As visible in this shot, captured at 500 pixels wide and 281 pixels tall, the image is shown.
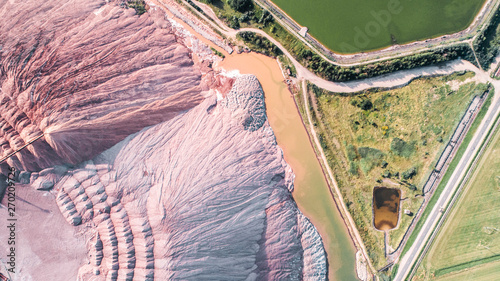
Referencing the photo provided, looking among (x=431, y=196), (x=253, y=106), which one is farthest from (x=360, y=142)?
(x=253, y=106)

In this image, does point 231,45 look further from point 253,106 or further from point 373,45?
point 373,45

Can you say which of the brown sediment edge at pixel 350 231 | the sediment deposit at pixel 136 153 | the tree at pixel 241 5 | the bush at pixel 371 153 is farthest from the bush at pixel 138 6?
the bush at pixel 371 153

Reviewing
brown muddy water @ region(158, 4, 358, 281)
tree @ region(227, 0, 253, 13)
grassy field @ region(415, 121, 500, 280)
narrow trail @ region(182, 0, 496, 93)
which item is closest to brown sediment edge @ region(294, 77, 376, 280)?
brown muddy water @ region(158, 4, 358, 281)

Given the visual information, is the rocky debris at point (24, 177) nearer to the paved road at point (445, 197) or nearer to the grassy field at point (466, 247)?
the paved road at point (445, 197)

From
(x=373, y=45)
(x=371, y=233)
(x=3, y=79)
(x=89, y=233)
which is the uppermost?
(x=373, y=45)

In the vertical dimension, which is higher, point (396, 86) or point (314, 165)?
point (396, 86)
